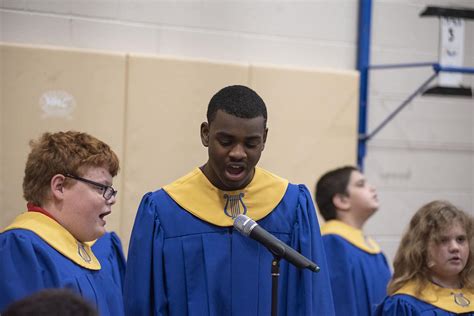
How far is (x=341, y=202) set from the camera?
4887mm

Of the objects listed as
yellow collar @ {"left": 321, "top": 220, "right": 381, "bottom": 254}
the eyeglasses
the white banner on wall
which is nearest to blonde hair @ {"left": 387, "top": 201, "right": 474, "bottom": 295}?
yellow collar @ {"left": 321, "top": 220, "right": 381, "bottom": 254}

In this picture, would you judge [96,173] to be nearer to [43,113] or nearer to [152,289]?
[152,289]

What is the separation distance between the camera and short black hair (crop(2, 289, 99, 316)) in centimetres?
153

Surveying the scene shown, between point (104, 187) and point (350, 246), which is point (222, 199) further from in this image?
point (350, 246)

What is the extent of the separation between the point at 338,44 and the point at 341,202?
49.9 inches

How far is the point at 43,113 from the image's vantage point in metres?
4.44

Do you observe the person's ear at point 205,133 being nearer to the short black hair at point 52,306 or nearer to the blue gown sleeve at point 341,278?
the short black hair at point 52,306

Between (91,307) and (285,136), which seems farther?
(285,136)

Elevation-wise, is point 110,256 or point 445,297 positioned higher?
point 110,256

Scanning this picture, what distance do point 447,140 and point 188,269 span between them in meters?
3.71

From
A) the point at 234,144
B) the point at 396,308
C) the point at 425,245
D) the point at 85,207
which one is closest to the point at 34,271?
the point at 85,207

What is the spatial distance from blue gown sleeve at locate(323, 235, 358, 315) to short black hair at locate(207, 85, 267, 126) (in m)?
1.97

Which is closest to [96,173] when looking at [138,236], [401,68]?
[138,236]

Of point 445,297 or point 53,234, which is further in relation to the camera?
point 445,297
